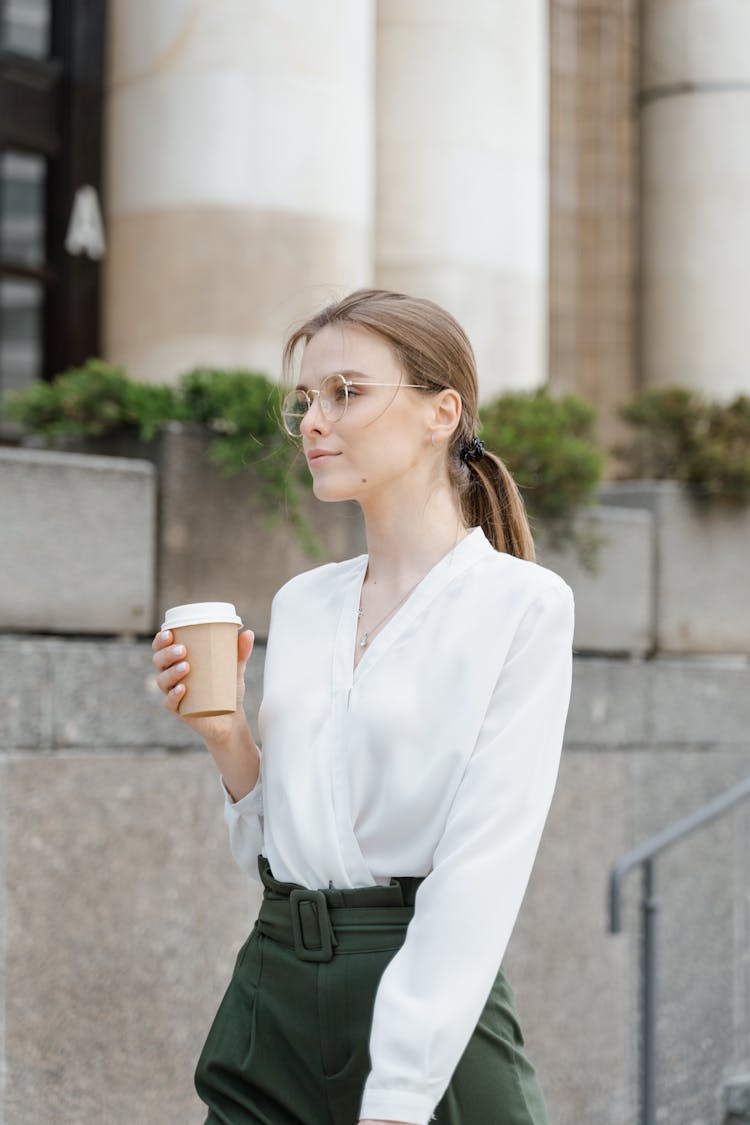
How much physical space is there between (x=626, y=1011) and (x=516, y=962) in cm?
77

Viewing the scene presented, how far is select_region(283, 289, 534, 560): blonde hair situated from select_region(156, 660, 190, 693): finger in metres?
0.51

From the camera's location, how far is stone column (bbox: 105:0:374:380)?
5.85 meters

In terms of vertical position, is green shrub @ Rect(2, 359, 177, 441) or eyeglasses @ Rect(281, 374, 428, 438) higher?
green shrub @ Rect(2, 359, 177, 441)

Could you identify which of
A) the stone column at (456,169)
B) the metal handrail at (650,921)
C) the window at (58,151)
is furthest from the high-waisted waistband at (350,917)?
the stone column at (456,169)

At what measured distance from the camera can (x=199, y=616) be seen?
2.37 m

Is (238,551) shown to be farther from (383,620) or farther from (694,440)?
(383,620)

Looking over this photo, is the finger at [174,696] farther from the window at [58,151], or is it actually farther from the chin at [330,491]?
the window at [58,151]

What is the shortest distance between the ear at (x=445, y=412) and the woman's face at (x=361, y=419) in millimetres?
16

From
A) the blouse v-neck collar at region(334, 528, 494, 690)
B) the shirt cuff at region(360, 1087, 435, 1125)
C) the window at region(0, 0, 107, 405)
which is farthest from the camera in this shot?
the window at region(0, 0, 107, 405)

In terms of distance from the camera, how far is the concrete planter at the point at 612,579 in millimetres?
6230

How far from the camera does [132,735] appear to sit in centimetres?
472

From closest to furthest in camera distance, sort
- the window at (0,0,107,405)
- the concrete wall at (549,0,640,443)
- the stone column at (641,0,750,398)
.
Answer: the window at (0,0,107,405) < the stone column at (641,0,750,398) < the concrete wall at (549,0,640,443)

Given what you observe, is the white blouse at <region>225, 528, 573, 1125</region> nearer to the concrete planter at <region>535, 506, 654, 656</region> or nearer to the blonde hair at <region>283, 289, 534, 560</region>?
the blonde hair at <region>283, 289, 534, 560</region>

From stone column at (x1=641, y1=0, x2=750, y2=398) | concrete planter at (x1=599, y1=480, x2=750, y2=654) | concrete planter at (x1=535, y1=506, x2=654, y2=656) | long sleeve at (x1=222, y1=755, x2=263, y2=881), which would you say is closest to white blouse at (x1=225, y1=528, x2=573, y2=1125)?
long sleeve at (x1=222, y1=755, x2=263, y2=881)
